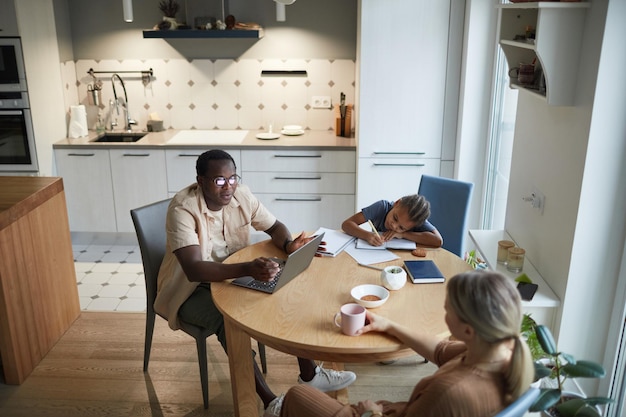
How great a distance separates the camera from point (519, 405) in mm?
1429

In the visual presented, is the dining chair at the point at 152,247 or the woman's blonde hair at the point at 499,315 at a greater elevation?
the woman's blonde hair at the point at 499,315

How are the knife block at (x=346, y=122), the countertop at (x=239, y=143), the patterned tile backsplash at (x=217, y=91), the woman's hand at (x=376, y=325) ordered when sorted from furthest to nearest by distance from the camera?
the patterned tile backsplash at (x=217, y=91) → the knife block at (x=346, y=122) → the countertop at (x=239, y=143) → the woman's hand at (x=376, y=325)

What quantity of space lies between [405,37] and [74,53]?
279 cm

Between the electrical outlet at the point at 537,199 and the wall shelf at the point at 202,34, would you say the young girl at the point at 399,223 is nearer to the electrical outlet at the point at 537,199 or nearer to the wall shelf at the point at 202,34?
the electrical outlet at the point at 537,199

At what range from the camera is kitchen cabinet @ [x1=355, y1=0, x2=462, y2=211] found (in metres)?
3.85

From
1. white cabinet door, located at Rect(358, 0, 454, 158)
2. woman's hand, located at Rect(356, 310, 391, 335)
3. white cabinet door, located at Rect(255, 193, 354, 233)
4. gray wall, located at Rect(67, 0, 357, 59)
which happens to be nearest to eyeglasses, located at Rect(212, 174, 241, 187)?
woman's hand, located at Rect(356, 310, 391, 335)

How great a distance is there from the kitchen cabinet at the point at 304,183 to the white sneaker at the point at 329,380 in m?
1.92

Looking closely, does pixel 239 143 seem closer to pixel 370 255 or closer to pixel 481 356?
pixel 370 255

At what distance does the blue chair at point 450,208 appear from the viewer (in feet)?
9.97

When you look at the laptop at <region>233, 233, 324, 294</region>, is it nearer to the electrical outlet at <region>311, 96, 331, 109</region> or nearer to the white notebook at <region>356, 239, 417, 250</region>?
the white notebook at <region>356, 239, 417, 250</region>

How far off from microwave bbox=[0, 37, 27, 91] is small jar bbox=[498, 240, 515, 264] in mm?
3423

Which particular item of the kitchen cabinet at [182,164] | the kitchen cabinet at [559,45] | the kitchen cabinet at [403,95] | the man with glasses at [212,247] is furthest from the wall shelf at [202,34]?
the kitchen cabinet at [559,45]

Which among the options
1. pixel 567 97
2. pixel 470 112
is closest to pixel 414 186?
pixel 470 112

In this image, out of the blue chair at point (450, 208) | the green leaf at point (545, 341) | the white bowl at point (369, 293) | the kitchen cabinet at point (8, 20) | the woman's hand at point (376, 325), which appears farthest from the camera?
the kitchen cabinet at point (8, 20)
